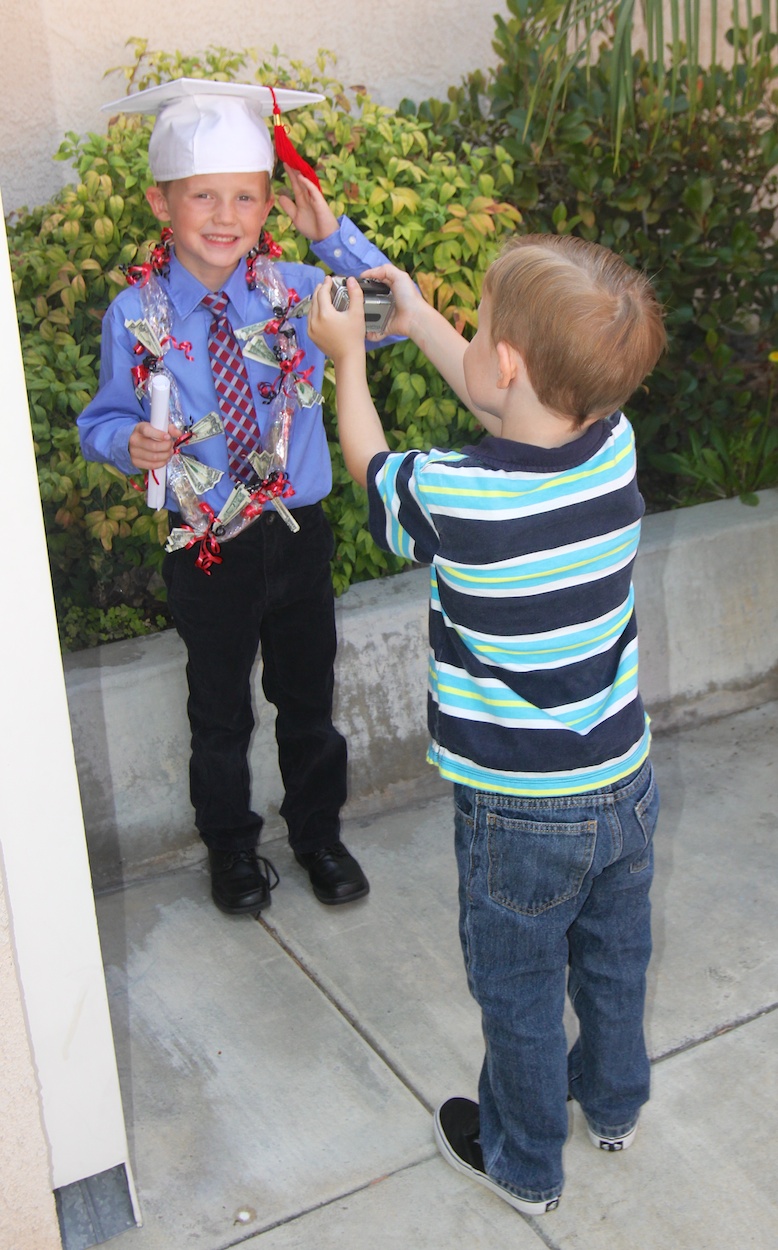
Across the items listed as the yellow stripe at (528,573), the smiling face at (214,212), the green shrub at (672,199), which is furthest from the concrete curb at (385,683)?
the yellow stripe at (528,573)

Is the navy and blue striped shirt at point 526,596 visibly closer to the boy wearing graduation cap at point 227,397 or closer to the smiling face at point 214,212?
the boy wearing graduation cap at point 227,397

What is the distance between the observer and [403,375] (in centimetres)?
337

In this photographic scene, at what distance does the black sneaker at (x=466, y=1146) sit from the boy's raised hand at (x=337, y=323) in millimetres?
1344

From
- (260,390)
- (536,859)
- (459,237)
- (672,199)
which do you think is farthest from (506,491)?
(672,199)

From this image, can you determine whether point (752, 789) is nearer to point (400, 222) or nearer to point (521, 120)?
point (400, 222)

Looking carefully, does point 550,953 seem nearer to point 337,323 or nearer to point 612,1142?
point 612,1142

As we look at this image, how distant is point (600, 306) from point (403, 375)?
1642 mm

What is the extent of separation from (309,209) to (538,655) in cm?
121

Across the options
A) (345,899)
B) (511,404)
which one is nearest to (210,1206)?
(345,899)

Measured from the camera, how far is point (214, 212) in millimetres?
2504

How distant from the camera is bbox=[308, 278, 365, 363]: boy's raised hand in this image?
6.63 feet

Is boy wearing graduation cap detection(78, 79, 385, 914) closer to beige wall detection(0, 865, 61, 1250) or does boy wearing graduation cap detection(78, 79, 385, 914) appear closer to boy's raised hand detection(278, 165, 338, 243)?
boy's raised hand detection(278, 165, 338, 243)

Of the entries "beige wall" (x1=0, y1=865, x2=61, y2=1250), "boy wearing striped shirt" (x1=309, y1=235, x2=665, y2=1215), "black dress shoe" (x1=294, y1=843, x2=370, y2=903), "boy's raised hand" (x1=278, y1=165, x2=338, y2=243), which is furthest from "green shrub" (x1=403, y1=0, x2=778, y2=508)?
"beige wall" (x1=0, y1=865, x2=61, y2=1250)

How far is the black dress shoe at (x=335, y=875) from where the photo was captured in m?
3.01
